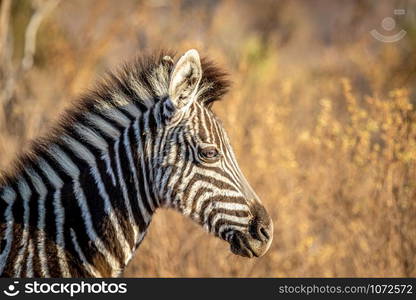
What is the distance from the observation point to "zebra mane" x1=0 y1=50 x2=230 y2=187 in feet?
13.2

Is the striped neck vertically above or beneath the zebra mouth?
above

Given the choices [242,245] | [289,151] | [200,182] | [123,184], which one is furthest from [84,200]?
[289,151]

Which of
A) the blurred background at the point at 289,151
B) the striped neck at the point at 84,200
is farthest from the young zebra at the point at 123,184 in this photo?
the blurred background at the point at 289,151

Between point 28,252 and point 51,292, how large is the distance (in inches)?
17.3

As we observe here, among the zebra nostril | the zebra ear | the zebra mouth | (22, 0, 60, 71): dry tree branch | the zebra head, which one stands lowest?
the zebra mouth

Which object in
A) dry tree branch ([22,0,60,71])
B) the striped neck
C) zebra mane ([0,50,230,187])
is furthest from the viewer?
dry tree branch ([22,0,60,71])

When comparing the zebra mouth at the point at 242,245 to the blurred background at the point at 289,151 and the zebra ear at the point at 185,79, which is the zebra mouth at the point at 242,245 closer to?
the zebra ear at the point at 185,79

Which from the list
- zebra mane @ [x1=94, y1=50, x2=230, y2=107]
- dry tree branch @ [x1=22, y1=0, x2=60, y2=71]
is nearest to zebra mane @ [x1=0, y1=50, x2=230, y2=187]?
zebra mane @ [x1=94, y1=50, x2=230, y2=107]

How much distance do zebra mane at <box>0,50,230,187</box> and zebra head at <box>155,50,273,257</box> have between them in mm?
207

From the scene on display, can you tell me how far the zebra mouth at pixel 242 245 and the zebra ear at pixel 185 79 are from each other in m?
0.88

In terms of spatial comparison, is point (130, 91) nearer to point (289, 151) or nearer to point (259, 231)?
point (259, 231)

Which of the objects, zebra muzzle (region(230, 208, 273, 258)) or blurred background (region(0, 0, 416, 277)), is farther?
blurred background (region(0, 0, 416, 277))

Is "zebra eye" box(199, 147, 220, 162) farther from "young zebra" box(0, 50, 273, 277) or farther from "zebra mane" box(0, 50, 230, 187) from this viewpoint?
"zebra mane" box(0, 50, 230, 187)

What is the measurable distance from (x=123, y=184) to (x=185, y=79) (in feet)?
2.49
